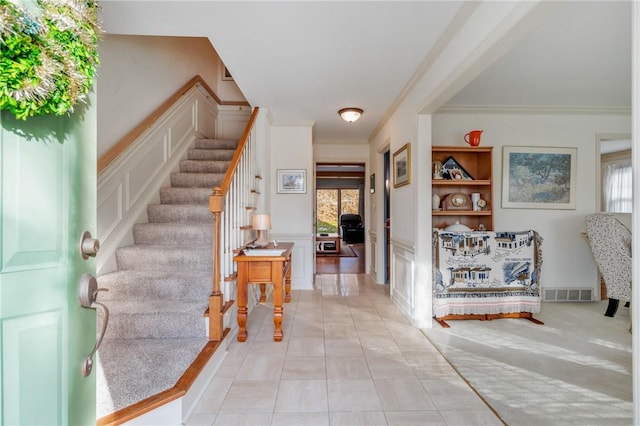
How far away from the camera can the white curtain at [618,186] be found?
5.63 m

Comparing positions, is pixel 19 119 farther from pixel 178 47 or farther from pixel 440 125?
pixel 440 125

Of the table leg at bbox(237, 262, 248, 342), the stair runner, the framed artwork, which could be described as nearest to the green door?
the stair runner

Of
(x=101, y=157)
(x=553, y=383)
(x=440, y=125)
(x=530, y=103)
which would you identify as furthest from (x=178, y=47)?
(x=553, y=383)

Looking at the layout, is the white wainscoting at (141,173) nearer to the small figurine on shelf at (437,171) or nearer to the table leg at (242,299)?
the table leg at (242,299)

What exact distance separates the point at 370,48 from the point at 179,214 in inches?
96.7

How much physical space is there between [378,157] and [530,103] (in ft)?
6.85

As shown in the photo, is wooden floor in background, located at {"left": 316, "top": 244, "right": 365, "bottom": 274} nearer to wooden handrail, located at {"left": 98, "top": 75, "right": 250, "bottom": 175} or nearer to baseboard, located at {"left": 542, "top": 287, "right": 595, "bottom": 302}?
baseboard, located at {"left": 542, "top": 287, "right": 595, "bottom": 302}

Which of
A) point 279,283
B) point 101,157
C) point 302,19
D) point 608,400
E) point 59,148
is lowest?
point 608,400

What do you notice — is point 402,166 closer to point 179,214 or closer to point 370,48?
point 370,48

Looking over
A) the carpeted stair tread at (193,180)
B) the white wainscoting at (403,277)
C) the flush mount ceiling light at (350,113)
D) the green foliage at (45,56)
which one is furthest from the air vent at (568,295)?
the green foliage at (45,56)

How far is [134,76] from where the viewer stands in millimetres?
3094

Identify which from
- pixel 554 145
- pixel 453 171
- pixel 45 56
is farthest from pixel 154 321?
pixel 554 145

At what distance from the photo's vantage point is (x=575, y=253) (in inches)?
155

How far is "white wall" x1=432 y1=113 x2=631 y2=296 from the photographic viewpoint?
12.8 feet
